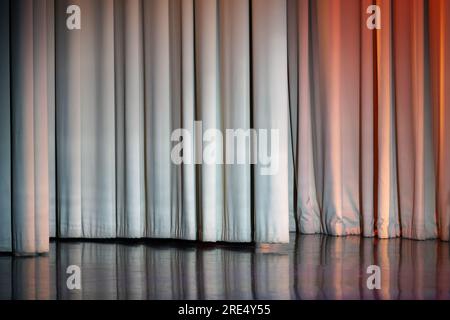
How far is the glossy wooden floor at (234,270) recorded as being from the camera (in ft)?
9.61

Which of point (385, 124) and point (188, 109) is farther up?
point (188, 109)

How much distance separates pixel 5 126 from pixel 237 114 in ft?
4.56

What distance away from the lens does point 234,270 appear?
349 centimetres

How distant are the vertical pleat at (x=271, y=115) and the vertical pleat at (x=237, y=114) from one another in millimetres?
60

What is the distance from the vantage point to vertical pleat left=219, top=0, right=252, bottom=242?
4324mm

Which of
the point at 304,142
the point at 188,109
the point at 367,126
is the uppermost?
the point at 188,109

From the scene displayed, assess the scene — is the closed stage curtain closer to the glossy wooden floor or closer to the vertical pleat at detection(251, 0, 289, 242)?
the vertical pleat at detection(251, 0, 289, 242)

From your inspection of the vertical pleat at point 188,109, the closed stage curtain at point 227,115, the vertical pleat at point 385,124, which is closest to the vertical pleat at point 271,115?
the closed stage curtain at point 227,115

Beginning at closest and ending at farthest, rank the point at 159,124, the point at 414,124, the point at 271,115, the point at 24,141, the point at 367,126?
the point at 24,141, the point at 271,115, the point at 159,124, the point at 414,124, the point at 367,126

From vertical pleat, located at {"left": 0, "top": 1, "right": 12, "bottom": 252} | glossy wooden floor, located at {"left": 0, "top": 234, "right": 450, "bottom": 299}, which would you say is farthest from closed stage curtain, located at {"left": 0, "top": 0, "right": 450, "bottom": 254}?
glossy wooden floor, located at {"left": 0, "top": 234, "right": 450, "bottom": 299}

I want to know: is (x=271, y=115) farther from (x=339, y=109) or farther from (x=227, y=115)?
(x=339, y=109)

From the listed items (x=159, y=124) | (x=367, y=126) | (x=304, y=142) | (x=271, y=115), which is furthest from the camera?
(x=304, y=142)

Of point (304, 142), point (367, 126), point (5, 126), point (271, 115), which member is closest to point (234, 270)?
point (271, 115)

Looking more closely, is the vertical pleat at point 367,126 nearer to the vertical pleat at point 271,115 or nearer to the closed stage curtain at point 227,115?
the closed stage curtain at point 227,115
